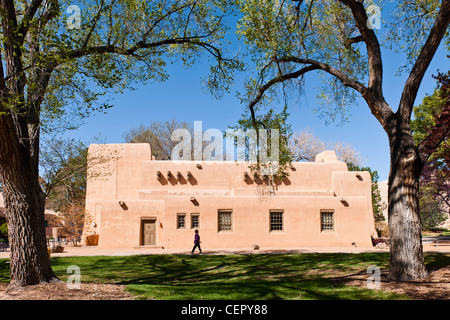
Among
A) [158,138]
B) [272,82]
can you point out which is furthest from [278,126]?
[158,138]

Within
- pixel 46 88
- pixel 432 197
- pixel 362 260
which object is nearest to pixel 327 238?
pixel 362 260

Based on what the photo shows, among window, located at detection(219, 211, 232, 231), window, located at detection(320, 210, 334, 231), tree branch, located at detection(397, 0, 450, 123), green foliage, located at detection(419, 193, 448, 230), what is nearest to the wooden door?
window, located at detection(219, 211, 232, 231)

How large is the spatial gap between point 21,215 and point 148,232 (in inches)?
634

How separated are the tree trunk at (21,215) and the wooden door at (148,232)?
1546cm

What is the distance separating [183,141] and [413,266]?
3996 centimetres

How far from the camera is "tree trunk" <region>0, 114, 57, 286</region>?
28.7 feet

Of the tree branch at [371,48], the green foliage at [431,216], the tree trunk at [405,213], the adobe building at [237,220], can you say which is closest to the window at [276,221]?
the adobe building at [237,220]

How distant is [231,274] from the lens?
1465 centimetres

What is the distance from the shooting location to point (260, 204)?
80.9ft

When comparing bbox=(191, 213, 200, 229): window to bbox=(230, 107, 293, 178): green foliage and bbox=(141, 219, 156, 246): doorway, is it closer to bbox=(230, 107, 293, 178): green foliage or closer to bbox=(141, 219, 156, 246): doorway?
bbox=(141, 219, 156, 246): doorway

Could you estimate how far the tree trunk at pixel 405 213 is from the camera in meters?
9.46

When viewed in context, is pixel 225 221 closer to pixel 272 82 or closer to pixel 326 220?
pixel 326 220

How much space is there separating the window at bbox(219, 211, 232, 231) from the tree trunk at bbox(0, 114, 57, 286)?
15833mm
